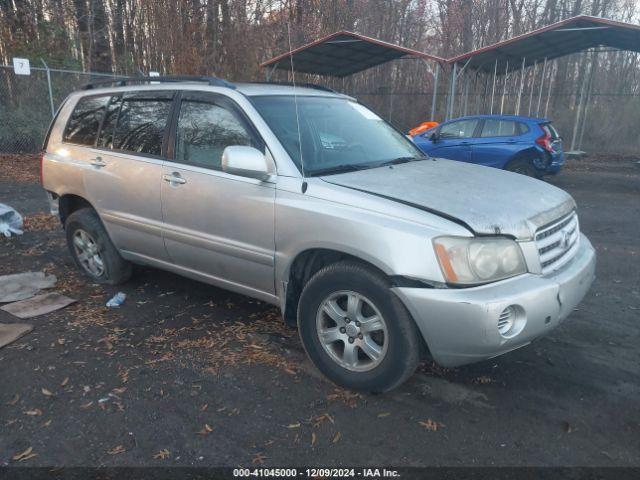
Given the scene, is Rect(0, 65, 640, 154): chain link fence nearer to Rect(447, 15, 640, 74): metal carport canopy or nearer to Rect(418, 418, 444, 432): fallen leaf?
Rect(447, 15, 640, 74): metal carport canopy

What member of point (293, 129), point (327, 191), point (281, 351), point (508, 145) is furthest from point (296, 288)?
point (508, 145)

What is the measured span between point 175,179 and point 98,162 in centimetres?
109

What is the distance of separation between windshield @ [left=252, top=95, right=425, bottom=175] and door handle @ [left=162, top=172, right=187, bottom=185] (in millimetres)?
798

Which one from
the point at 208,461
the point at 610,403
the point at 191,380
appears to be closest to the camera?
the point at 208,461

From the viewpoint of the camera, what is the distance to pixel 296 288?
11.5 ft

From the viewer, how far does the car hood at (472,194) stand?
9.39 feet

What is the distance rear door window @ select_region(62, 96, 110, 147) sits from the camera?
15.6ft

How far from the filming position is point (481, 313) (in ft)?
8.60

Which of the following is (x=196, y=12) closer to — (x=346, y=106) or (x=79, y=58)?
(x=79, y=58)

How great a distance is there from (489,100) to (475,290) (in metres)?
19.1

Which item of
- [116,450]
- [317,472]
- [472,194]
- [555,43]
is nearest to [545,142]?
[555,43]

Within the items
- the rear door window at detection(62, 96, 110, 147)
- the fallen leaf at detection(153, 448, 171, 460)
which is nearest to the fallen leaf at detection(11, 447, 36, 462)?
the fallen leaf at detection(153, 448, 171, 460)

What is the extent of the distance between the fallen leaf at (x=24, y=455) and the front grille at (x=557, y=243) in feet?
9.59

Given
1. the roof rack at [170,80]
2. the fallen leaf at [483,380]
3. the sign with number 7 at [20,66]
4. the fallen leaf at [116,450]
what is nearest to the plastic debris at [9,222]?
the roof rack at [170,80]
